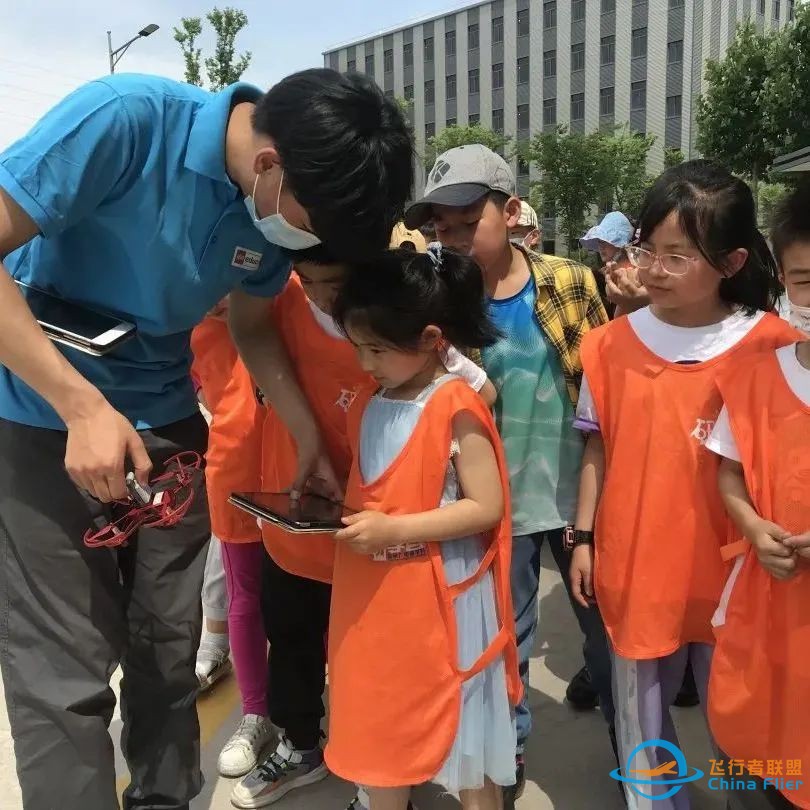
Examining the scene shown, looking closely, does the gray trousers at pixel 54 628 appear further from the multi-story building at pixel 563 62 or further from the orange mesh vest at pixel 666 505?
the multi-story building at pixel 563 62

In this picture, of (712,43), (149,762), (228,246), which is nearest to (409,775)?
(149,762)

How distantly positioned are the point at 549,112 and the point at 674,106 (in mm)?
6767

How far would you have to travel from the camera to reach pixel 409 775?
4.93ft

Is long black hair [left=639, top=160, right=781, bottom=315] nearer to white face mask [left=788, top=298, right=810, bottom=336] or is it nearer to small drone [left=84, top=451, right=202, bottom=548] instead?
white face mask [left=788, top=298, right=810, bottom=336]

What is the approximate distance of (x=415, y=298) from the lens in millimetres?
1551

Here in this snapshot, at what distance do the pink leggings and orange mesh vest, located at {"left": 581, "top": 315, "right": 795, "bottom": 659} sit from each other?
1.14m

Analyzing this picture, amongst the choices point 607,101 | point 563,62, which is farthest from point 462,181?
point 563,62

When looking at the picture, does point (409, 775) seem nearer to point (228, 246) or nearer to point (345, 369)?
point (345, 369)

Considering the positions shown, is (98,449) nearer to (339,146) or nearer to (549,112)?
(339,146)

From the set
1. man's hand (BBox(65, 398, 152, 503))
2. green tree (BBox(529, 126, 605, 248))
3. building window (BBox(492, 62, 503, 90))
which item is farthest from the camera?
building window (BBox(492, 62, 503, 90))

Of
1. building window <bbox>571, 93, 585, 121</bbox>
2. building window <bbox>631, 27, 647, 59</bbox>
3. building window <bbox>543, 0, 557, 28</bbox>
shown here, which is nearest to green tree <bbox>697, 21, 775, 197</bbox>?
building window <bbox>631, 27, 647, 59</bbox>

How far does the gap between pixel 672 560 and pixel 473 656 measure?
1.58ft

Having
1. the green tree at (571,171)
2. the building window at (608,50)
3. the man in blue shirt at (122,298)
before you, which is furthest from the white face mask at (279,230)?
the building window at (608,50)

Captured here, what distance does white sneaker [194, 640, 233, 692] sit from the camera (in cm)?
261
